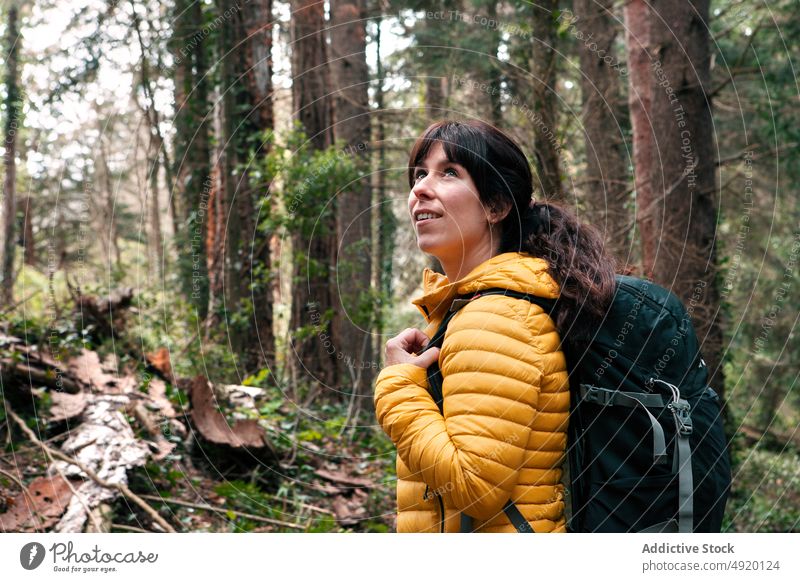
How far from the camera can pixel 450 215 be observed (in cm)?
231

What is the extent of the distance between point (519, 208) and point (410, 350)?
1.86ft

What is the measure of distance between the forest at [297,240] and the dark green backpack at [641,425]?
1.73 ft

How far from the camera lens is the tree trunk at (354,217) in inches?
320

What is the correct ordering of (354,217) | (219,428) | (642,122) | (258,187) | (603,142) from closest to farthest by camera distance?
(219,428) → (642,122) → (603,142) → (258,187) → (354,217)

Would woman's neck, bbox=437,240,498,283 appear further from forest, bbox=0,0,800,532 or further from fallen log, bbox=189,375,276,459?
fallen log, bbox=189,375,276,459

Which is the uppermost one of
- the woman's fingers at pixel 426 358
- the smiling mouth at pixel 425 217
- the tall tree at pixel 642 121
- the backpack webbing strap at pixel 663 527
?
the tall tree at pixel 642 121

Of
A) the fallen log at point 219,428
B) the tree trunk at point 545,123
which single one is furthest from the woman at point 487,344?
the tree trunk at point 545,123

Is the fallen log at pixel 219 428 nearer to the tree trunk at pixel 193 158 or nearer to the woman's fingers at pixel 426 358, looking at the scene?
the tree trunk at pixel 193 158

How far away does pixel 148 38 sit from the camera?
9586 mm

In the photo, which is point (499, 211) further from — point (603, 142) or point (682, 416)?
point (603, 142)

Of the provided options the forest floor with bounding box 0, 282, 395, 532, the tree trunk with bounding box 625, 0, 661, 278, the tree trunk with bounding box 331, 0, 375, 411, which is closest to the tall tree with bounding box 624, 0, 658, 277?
the tree trunk with bounding box 625, 0, 661, 278

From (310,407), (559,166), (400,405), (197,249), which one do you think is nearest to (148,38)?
(197,249)
